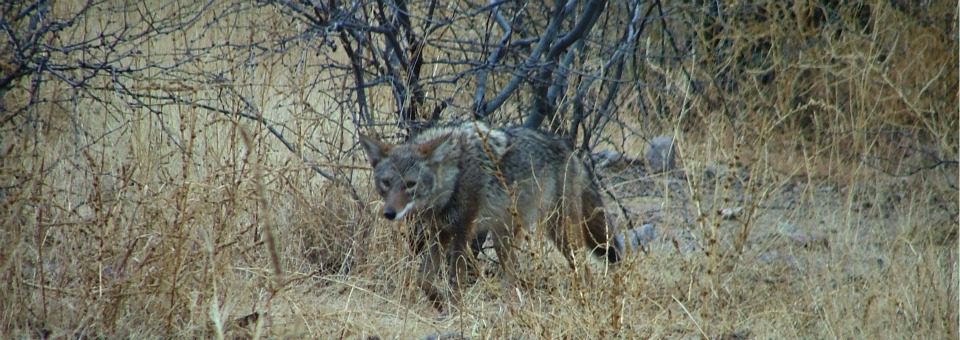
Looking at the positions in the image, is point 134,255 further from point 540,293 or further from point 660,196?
point 660,196

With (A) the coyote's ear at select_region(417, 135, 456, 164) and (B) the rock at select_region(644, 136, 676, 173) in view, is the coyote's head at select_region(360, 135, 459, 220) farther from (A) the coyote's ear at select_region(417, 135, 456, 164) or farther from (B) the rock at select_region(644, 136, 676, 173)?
(B) the rock at select_region(644, 136, 676, 173)

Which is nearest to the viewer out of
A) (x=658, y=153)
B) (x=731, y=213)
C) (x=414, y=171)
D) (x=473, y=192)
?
(x=414, y=171)

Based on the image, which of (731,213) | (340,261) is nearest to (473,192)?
(340,261)

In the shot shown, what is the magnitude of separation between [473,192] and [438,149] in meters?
0.40

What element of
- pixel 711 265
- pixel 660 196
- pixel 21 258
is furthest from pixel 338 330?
pixel 660 196

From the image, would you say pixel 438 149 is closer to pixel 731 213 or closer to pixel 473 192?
pixel 473 192

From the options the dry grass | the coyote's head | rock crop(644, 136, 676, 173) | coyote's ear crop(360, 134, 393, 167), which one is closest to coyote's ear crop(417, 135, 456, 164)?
the coyote's head

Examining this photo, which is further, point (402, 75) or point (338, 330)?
point (402, 75)

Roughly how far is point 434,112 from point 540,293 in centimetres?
221

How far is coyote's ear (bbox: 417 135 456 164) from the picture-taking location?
238 inches

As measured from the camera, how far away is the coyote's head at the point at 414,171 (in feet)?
19.4

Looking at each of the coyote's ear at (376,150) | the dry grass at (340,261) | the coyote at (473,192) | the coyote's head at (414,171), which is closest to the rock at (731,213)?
the dry grass at (340,261)

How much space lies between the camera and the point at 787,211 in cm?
824

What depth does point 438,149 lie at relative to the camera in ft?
19.9
